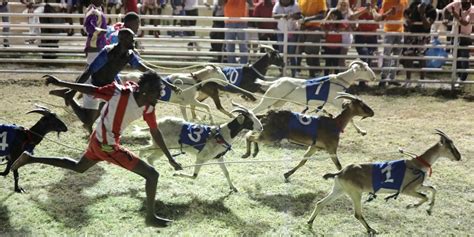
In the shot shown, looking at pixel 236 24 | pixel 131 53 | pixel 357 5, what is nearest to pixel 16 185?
pixel 131 53

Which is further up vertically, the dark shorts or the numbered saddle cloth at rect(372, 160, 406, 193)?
the dark shorts

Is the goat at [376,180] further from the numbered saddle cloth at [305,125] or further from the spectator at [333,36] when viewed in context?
the spectator at [333,36]

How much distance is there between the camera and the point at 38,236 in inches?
242

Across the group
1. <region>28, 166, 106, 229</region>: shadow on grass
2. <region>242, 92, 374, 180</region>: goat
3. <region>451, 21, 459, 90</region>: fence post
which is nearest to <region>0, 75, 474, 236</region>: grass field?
<region>28, 166, 106, 229</region>: shadow on grass

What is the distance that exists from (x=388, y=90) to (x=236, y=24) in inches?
148

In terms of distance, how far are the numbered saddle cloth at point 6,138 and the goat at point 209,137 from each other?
1530 mm

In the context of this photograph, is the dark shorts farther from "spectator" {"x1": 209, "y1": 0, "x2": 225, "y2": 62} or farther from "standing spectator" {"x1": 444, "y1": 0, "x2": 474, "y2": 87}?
"standing spectator" {"x1": 444, "y1": 0, "x2": 474, "y2": 87}

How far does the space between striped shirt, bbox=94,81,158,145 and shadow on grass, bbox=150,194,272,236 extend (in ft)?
3.92

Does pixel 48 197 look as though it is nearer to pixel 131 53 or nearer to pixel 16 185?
pixel 16 185

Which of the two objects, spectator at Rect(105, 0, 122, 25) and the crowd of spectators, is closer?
the crowd of spectators

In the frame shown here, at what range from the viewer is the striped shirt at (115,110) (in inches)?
231

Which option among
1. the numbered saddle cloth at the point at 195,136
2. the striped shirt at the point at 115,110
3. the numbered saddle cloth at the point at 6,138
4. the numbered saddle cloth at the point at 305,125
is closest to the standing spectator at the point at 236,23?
the numbered saddle cloth at the point at 305,125

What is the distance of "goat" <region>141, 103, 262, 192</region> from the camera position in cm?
733

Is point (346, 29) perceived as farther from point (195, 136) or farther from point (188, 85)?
point (195, 136)
